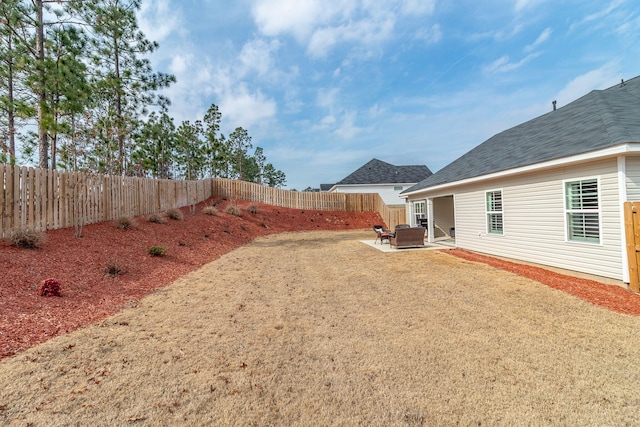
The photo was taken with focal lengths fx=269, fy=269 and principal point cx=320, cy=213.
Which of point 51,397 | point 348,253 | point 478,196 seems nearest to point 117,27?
point 348,253

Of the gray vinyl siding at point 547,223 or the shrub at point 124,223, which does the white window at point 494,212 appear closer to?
the gray vinyl siding at point 547,223

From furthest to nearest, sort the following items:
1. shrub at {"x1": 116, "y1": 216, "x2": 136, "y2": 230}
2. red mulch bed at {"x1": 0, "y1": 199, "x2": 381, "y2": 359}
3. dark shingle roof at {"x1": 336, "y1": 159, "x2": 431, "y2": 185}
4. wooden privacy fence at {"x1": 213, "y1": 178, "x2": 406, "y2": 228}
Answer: dark shingle roof at {"x1": 336, "y1": 159, "x2": 431, "y2": 185}
wooden privacy fence at {"x1": 213, "y1": 178, "x2": 406, "y2": 228}
shrub at {"x1": 116, "y1": 216, "x2": 136, "y2": 230}
red mulch bed at {"x1": 0, "y1": 199, "x2": 381, "y2": 359}

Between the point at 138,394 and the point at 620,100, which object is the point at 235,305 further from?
the point at 620,100

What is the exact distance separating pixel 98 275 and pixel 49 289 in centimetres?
120

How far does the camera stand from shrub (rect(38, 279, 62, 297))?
166 inches

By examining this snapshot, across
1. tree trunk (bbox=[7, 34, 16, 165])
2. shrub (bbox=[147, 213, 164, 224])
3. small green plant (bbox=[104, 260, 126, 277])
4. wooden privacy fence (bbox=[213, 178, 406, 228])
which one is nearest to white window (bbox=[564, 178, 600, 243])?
small green plant (bbox=[104, 260, 126, 277])

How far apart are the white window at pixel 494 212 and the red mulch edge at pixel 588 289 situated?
64.7 inches

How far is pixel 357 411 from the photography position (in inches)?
84.8

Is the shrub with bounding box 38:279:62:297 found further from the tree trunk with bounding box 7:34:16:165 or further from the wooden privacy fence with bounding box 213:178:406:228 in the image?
the wooden privacy fence with bounding box 213:178:406:228

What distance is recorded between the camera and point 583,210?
19.4 feet

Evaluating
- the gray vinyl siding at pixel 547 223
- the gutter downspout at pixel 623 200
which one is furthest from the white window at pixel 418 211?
the gutter downspout at pixel 623 200

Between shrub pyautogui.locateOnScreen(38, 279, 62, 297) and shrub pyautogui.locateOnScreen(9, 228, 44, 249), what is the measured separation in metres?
2.12

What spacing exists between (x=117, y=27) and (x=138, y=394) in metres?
16.1

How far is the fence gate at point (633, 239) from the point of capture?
487 centimetres
